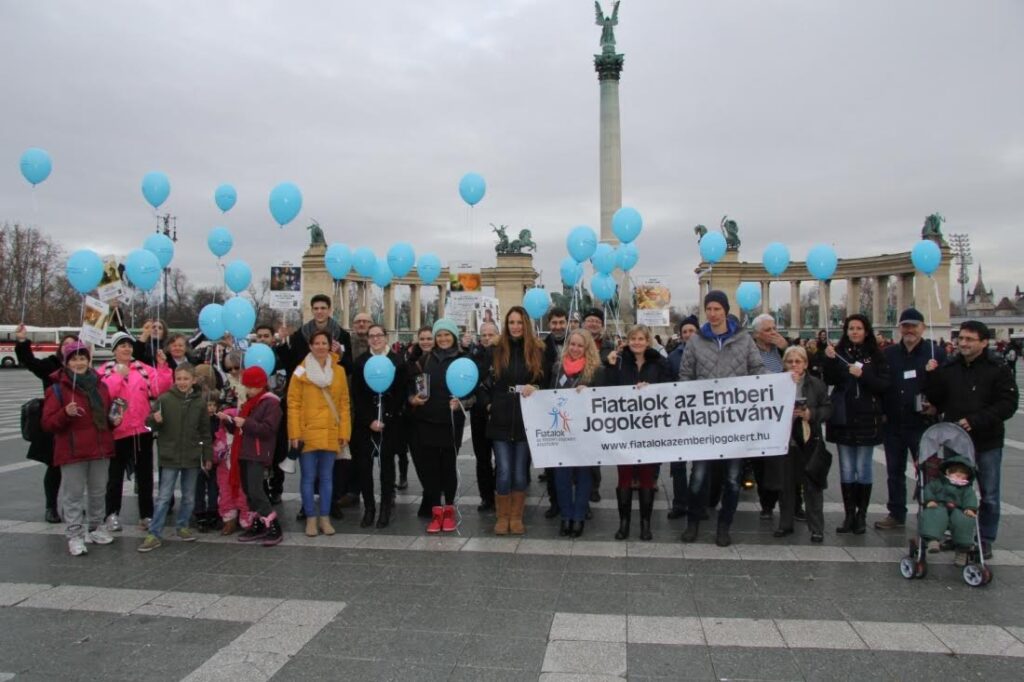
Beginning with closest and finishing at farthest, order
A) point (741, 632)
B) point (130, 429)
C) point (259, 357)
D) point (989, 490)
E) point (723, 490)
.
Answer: point (741, 632) → point (989, 490) → point (723, 490) → point (130, 429) → point (259, 357)

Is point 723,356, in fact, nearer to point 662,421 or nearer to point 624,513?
point 662,421

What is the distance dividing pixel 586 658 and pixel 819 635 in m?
1.47

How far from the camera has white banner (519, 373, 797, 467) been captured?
621cm

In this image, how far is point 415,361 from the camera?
7316 millimetres

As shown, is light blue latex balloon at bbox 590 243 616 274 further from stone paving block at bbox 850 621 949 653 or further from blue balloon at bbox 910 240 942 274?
stone paving block at bbox 850 621 949 653

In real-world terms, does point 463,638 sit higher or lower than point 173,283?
lower

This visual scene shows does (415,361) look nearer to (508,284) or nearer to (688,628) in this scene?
(688,628)

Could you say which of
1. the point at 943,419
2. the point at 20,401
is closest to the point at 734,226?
the point at 20,401

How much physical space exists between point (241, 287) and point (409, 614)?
24.8 feet

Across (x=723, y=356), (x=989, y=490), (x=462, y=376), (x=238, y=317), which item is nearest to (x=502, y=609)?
(x=462, y=376)

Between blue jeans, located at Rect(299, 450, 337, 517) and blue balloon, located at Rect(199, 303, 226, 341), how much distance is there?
8.05 feet

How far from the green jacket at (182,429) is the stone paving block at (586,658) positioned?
4006 mm

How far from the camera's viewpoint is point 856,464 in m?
6.45

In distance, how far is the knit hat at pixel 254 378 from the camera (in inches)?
250
